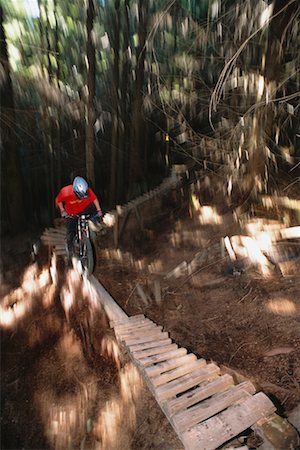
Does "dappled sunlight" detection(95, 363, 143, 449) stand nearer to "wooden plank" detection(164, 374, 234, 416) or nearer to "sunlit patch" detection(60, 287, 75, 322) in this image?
"wooden plank" detection(164, 374, 234, 416)

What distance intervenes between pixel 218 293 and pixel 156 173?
16514 mm

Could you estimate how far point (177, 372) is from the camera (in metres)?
4.17

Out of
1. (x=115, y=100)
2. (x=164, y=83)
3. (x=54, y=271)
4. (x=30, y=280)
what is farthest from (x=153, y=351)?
(x=115, y=100)

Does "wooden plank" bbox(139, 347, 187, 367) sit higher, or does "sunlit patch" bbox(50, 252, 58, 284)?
"sunlit patch" bbox(50, 252, 58, 284)

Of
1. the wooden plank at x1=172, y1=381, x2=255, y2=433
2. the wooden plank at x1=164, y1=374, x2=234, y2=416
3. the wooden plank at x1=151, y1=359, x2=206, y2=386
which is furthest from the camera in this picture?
the wooden plank at x1=151, y1=359, x2=206, y2=386

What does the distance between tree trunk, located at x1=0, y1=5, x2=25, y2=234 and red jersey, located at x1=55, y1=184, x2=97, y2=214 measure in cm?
567

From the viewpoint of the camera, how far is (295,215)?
754cm

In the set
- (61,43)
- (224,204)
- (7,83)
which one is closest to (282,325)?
(224,204)

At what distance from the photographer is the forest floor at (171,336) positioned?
450 cm

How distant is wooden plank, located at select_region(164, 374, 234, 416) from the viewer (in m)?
3.57

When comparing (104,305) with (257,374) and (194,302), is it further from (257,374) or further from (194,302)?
(257,374)

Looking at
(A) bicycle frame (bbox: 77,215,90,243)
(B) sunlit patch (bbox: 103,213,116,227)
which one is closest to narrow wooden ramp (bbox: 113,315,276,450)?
(A) bicycle frame (bbox: 77,215,90,243)

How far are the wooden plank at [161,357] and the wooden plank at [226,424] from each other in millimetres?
1221

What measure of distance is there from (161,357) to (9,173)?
34.9ft
